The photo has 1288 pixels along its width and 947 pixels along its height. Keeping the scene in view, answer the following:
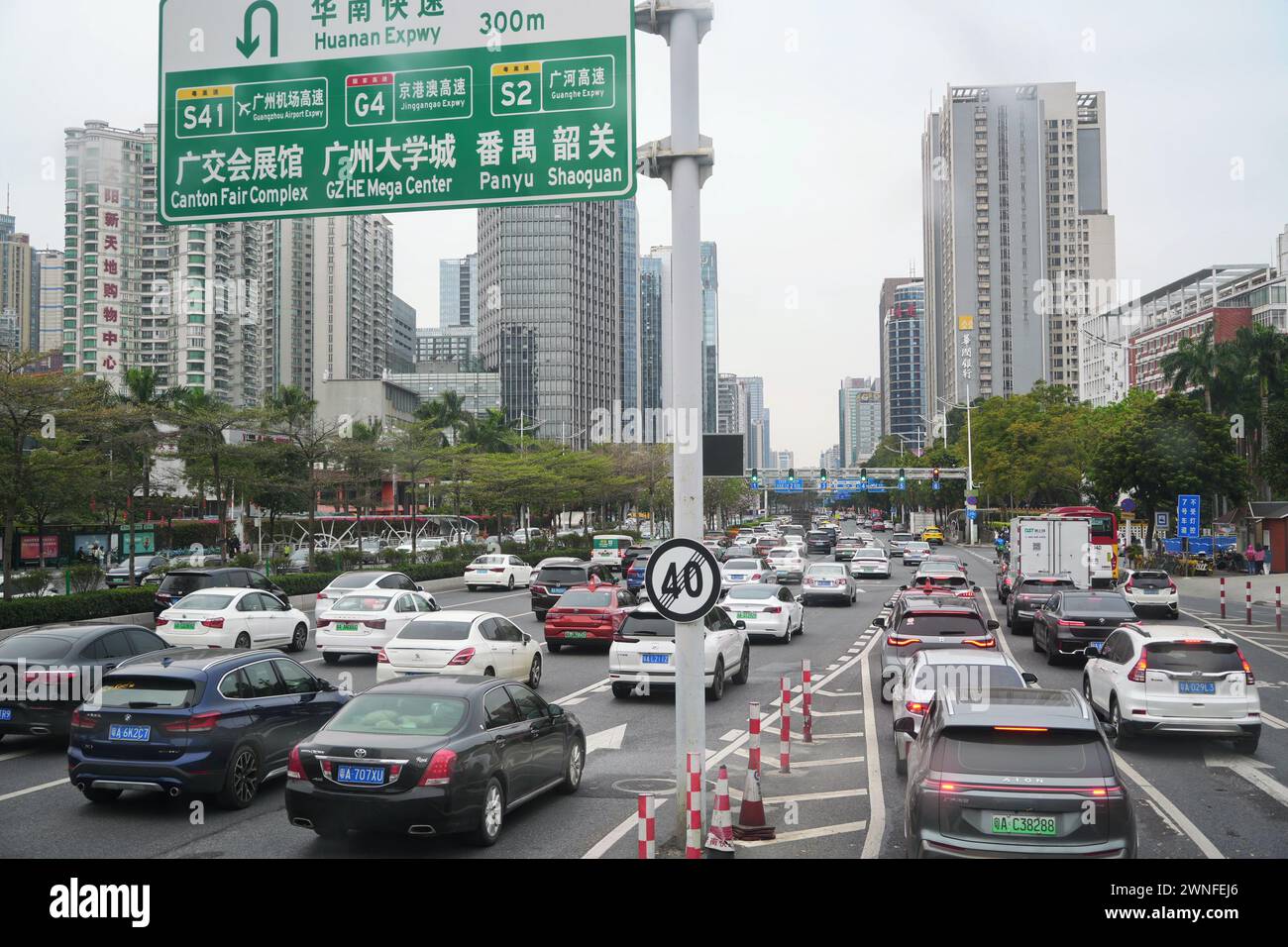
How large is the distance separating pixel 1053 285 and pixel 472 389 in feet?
305

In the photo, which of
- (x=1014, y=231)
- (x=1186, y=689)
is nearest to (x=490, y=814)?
(x=1186, y=689)

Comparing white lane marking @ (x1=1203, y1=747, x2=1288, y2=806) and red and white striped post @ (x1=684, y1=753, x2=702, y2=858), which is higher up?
red and white striped post @ (x1=684, y1=753, x2=702, y2=858)

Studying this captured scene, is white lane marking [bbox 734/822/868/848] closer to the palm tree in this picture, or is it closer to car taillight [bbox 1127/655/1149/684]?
car taillight [bbox 1127/655/1149/684]

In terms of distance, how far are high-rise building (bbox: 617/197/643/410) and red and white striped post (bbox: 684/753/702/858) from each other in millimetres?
172642

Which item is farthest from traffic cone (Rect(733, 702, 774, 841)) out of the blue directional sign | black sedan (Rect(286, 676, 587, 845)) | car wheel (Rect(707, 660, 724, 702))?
the blue directional sign

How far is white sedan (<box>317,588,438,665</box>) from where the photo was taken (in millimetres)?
20359

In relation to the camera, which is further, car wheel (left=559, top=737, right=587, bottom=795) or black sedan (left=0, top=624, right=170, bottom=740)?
black sedan (left=0, top=624, right=170, bottom=740)

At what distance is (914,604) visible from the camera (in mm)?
17625

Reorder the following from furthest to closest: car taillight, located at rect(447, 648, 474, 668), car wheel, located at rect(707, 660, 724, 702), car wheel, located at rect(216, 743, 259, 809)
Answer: car wheel, located at rect(707, 660, 724, 702) < car taillight, located at rect(447, 648, 474, 668) < car wheel, located at rect(216, 743, 259, 809)

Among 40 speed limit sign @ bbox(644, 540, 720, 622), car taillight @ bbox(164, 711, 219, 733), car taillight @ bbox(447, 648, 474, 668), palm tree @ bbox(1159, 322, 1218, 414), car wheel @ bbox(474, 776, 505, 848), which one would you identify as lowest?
car wheel @ bbox(474, 776, 505, 848)

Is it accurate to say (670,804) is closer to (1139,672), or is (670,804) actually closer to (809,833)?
(809,833)
